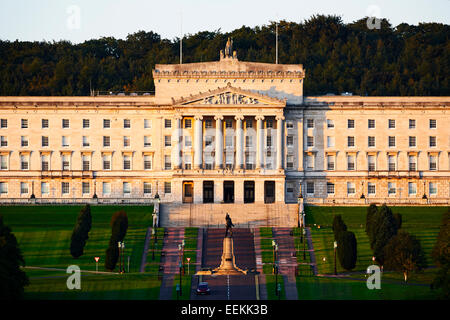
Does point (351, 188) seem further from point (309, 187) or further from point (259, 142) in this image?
point (259, 142)

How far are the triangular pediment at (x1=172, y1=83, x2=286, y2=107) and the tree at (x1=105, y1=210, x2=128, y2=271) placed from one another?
29559 mm

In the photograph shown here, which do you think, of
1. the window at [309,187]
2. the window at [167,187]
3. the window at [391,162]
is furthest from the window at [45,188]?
the window at [391,162]

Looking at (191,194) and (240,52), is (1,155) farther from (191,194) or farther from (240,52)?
(240,52)

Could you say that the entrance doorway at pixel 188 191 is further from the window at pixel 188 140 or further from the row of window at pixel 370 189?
the row of window at pixel 370 189

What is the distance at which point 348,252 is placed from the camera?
330ft

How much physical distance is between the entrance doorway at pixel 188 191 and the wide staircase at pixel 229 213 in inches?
283

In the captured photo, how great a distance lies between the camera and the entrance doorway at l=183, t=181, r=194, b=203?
13550cm

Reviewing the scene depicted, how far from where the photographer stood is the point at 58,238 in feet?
366

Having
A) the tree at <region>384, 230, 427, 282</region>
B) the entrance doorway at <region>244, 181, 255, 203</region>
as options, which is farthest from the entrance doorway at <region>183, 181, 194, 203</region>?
the tree at <region>384, 230, 427, 282</region>

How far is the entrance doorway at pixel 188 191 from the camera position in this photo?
136m

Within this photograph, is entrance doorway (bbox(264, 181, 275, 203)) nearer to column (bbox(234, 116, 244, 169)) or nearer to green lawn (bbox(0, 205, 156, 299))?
column (bbox(234, 116, 244, 169))

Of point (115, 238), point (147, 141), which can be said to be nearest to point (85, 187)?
point (147, 141)

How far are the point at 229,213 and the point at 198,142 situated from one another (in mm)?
13572
